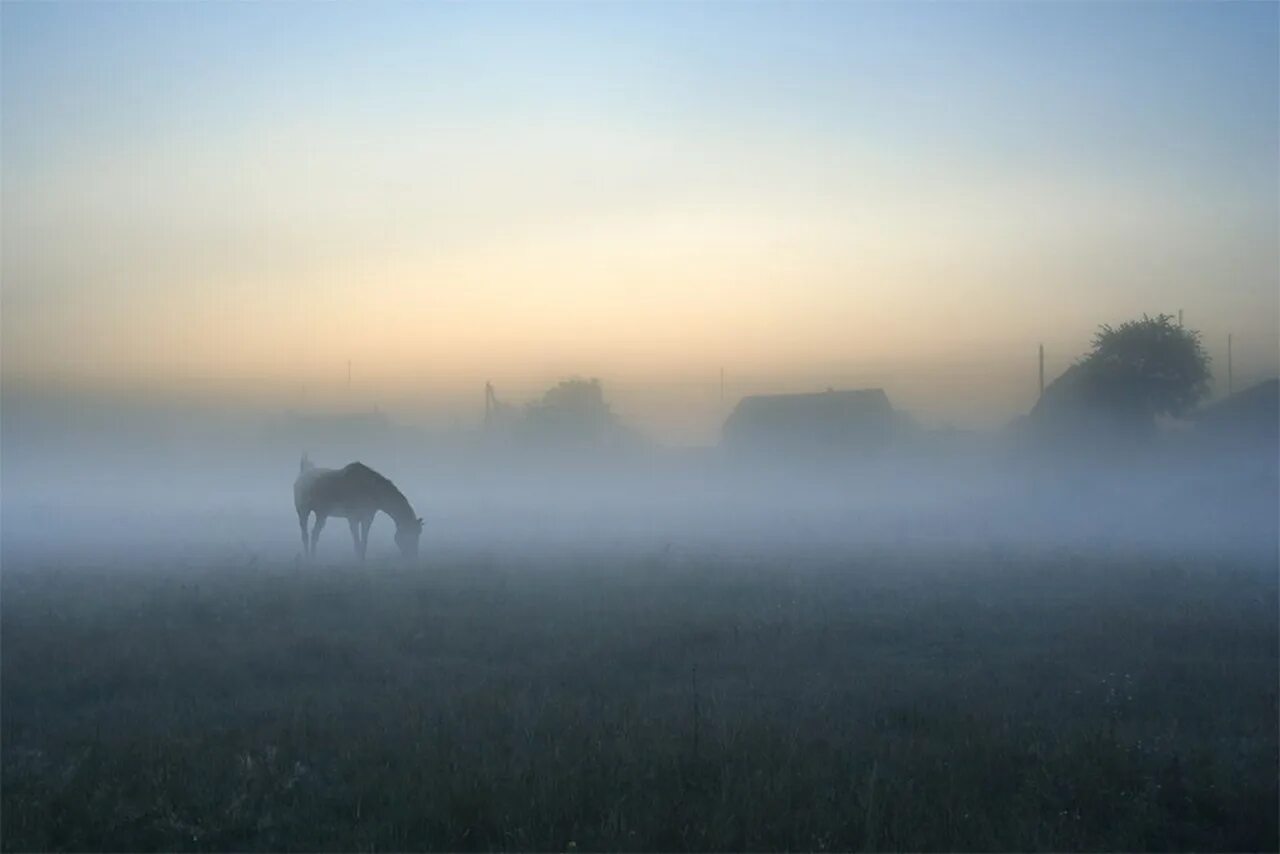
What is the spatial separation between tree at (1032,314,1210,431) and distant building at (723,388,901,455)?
22.9 m

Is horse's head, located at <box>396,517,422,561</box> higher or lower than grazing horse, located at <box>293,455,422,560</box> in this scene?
lower

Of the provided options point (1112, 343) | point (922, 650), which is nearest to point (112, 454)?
point (1112, 343)

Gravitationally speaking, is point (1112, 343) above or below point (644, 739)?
above

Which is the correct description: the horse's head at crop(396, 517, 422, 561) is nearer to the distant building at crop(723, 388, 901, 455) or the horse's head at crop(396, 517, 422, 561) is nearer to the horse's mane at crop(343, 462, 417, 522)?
the horse's mane at crop(343, 462, 417, 522)

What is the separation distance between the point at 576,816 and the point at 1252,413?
2228 inches

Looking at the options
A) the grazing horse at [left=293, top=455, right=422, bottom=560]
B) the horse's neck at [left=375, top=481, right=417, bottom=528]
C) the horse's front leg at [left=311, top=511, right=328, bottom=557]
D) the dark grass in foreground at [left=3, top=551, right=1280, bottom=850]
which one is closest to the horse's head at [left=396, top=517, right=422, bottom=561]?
the grazing horse at [left=293, top=455, right=422, bottom=560]

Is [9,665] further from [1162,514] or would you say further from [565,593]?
[1162,514]

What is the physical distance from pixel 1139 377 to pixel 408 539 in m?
40.0

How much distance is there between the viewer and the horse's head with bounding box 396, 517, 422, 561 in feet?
76.2

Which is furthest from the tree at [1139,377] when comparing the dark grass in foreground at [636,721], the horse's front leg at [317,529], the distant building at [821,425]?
the horse's front leg at [317,529]

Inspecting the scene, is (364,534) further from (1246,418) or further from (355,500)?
(1246,418)

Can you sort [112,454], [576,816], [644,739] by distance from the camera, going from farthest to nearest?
[112,454] → [644,739] → [576,816]

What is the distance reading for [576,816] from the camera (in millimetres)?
6352

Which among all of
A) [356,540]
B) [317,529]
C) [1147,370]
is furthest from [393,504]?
[1147,370]
